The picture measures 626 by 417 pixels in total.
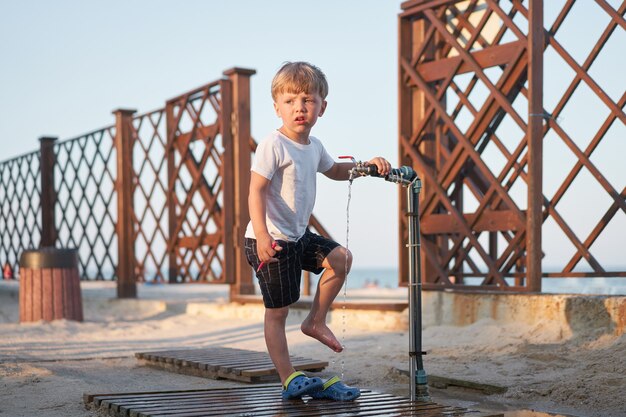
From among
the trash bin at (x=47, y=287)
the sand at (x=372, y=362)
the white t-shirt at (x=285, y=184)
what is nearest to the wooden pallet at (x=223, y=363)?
the sand at (x=372, y=362)

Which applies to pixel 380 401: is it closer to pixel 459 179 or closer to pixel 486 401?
pixel 486 401

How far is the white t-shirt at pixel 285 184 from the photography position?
2789mm

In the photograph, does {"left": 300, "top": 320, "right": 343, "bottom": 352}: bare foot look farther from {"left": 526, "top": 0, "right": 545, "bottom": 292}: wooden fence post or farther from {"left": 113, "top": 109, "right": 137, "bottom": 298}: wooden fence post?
{"left": 113, "top": 109, "right": 137, "bottom": 298}: wooden fence post

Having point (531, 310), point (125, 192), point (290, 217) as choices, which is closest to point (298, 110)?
point (290, 217)

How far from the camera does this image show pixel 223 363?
399cm

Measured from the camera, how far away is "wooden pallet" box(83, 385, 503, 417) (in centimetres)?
260

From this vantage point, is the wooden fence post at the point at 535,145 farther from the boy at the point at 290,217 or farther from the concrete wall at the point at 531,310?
the boy at the point at 290,217

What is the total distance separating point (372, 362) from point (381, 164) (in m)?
1.86

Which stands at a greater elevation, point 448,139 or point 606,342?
point 448,139

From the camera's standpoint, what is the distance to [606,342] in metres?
4.27

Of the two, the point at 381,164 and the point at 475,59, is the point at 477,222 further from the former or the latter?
the point at 381,164

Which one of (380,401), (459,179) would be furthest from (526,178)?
(380,401)

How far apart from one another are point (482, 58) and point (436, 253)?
1.43 meters

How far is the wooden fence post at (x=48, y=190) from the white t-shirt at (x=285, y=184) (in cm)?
886
